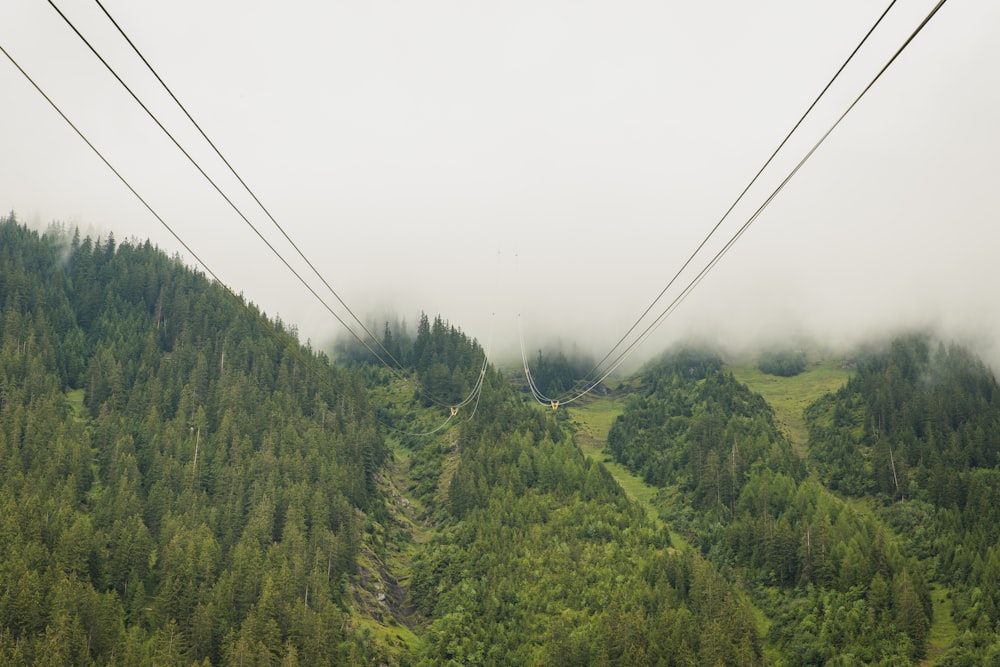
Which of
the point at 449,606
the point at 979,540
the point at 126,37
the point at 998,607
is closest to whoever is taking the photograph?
the point at 126,37

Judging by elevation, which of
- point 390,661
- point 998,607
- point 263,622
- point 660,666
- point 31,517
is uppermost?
point 31,517

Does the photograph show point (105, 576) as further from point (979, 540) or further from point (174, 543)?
point (979, 540)

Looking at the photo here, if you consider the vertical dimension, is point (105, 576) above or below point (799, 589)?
above

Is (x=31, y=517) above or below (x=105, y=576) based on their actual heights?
above

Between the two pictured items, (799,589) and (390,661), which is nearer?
(390,661)

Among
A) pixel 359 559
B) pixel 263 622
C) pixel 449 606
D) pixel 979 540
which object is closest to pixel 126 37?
pixel 263 622

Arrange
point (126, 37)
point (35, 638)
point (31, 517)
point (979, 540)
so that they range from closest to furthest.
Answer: point (126, 37)
point (35, 638)
point (31, 517)
point (979, 540)

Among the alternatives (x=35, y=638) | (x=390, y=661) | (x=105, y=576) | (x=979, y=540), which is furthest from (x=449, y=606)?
(x=979, y=540)

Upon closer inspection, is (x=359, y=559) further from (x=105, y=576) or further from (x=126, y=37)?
(x=126, y=37)

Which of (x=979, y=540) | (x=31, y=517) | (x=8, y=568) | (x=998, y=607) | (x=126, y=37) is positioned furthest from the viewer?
(x=979, y=540)
